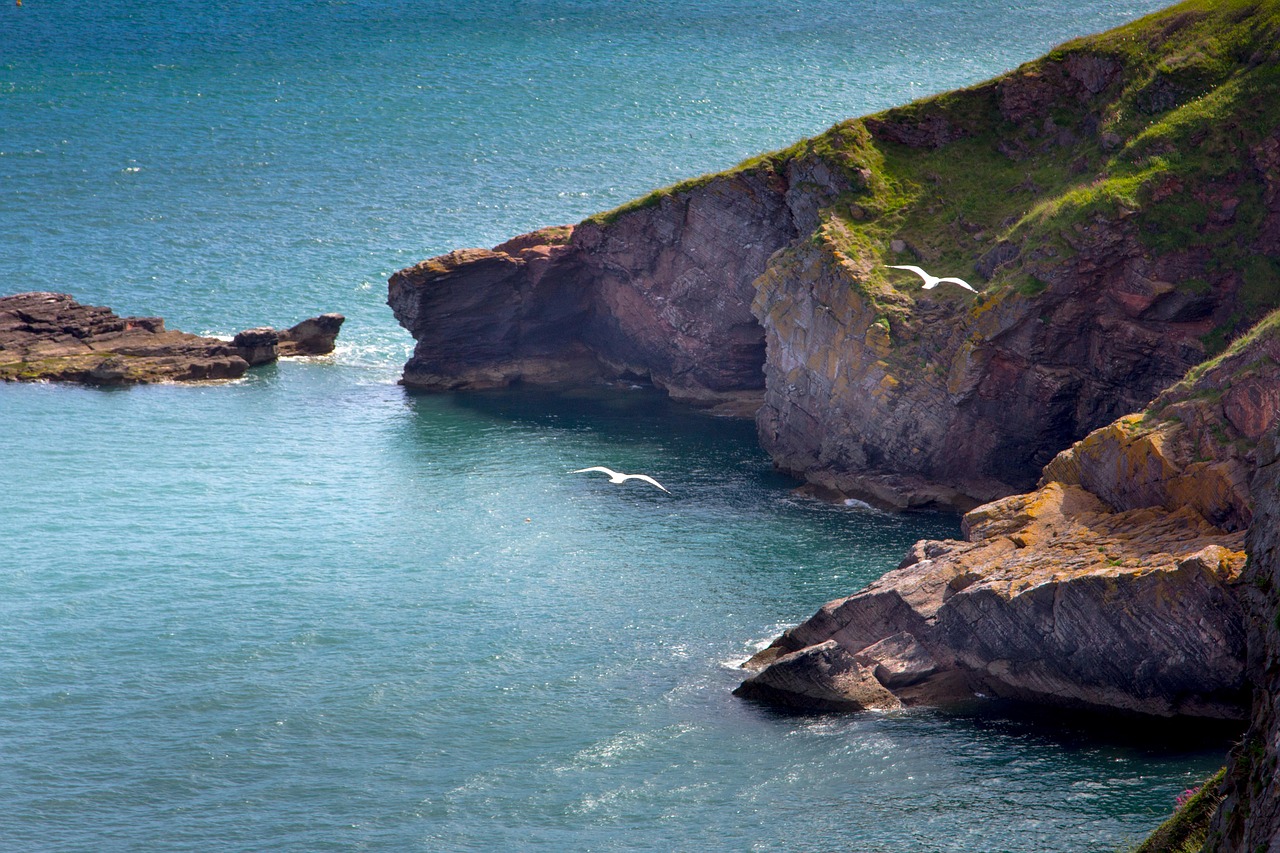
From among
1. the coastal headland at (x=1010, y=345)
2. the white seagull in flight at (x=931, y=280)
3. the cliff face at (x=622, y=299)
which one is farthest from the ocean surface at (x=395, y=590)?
the white seagull in flight at (x=931, y=280)

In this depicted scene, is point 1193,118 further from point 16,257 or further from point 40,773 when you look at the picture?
point 16,257

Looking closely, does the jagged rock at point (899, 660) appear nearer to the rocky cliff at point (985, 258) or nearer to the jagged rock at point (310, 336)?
the rocky cliff at point (985, 258)

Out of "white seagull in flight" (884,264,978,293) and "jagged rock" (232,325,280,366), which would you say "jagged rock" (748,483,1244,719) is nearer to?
"white seagull in flight" (884,264,978,293)

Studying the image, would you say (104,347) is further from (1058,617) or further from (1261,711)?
(1261,711)

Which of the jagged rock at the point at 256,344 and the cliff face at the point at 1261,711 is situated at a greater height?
the jagged rock at the point at 256,344

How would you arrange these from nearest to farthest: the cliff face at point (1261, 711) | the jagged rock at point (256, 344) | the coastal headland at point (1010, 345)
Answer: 1. the cliff face at point (1261, 711)
2. the coastal headland at point (1010, 345)
3. the jagged rock at point (256, 344)

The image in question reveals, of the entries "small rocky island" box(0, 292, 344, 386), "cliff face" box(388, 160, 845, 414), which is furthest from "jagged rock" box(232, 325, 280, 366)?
"cliff face" box(388, 160, 845, 414)

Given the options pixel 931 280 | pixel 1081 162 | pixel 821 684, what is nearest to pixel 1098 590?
pixel 821 684
